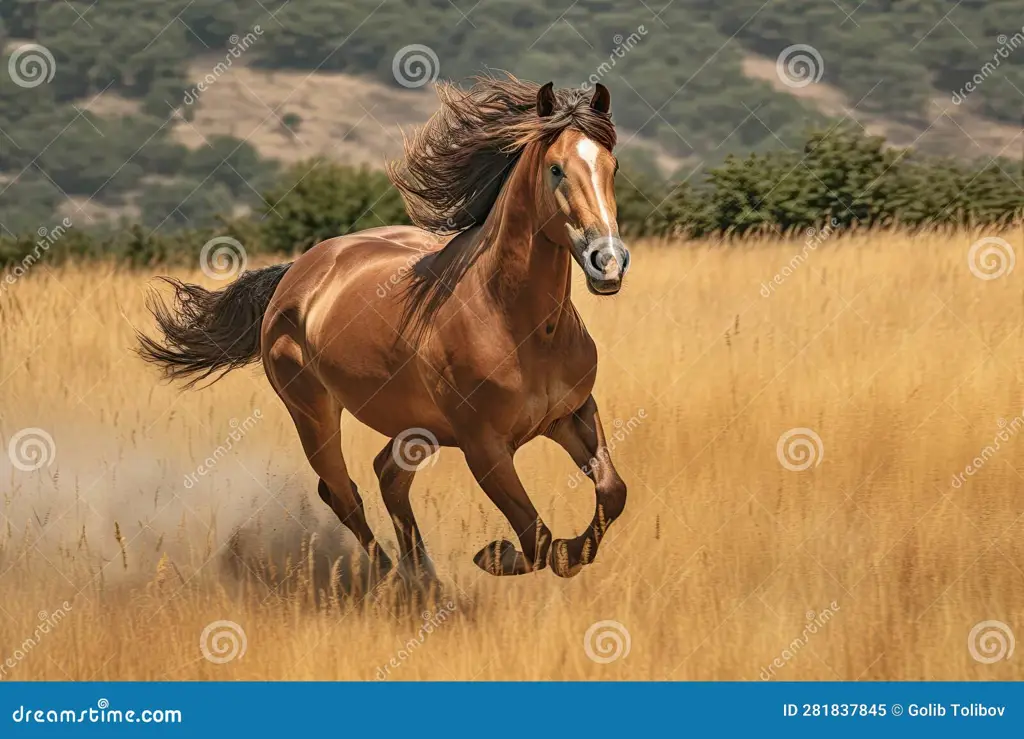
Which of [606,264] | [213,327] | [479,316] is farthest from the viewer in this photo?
[213,327]

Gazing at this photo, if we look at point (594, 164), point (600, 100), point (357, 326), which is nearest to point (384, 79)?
point (357, 326)

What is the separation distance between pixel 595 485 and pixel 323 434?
1995mm

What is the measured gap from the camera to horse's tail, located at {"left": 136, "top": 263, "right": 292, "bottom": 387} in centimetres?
748

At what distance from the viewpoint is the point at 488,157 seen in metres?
5.68

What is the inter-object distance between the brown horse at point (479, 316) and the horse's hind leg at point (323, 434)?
0.03 ft

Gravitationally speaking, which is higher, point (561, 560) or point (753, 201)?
point (753, 201)

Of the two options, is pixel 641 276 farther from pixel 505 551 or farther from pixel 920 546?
pixel 505 551

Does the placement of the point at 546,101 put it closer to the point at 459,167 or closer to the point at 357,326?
the point at 459,167

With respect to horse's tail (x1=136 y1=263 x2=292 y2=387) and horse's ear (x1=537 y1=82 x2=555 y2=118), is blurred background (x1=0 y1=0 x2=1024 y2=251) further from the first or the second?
horse's ear (x1=537 y1=82 x2=555 y2=118)

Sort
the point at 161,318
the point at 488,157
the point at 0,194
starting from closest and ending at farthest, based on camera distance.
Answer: the point at 488,157
the point at 161,318
the point at 0,194

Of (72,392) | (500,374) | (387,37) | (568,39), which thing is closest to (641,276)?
(72,392)

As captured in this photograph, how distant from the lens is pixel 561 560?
5.28 m

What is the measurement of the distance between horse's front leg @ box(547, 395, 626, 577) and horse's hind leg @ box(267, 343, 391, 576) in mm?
1632

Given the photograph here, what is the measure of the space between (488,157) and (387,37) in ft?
134
